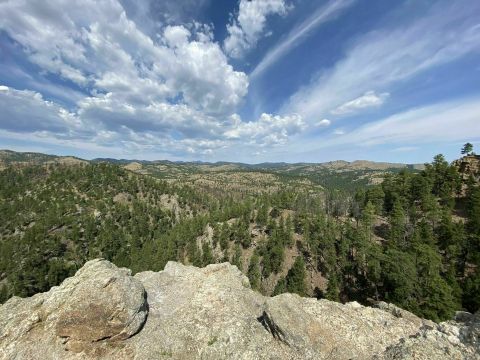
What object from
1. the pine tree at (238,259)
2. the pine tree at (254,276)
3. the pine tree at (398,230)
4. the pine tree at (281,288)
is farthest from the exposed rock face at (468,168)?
the pine tree at (238,259)

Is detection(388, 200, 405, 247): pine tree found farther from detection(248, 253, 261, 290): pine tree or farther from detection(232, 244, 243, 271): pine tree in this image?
detection(232, 244, 243, 271): pine tree

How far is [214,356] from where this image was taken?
22234 mm

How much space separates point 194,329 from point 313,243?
74795 millimetres

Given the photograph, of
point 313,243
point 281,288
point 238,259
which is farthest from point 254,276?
point 313,243

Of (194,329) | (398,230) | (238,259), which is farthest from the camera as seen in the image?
(238,259)

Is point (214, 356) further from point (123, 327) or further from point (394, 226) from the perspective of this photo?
point (394, 226)

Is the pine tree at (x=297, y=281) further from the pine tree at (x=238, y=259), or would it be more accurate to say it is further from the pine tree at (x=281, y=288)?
the pine tree at (x=238, y=259)

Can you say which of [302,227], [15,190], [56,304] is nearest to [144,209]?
[15,190]

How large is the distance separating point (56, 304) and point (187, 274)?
16.1m

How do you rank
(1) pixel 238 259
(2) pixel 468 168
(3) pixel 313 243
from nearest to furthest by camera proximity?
(3) pixel 313 243 → (1) pixel 238 259 → (2) pixel 468 168

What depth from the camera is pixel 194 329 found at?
82.1ft

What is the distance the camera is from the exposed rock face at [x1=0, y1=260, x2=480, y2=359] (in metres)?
21.6

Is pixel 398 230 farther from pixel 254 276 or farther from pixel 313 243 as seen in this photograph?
pixel 254 276

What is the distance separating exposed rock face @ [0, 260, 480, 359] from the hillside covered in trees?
91.5ft
